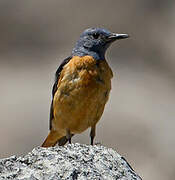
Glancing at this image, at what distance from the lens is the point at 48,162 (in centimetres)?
573

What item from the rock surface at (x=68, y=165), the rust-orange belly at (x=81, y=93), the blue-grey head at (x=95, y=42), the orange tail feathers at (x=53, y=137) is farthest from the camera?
the orange tail feathers at (x=53, y=137)

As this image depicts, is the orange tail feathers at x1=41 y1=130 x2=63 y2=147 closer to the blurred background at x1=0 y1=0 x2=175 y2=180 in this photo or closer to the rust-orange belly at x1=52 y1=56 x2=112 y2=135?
the rust-orange belly at x1=52 y1=56 x2=112 y2=135

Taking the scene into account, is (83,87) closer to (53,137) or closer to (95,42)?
(95,42)

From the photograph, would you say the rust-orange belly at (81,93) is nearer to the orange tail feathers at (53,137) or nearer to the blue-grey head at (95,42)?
the blue-grey head at (95,42)

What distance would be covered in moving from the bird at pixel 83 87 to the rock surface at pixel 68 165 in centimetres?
227

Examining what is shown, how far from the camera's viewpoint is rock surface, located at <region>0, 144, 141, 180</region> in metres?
5.57

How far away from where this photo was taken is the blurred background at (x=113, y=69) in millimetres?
14625

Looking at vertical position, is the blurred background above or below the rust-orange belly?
below

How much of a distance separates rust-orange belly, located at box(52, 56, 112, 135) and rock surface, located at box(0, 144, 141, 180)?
2255 mm

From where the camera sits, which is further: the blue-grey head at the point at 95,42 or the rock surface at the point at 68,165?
the blue-grey head at the point at 95,42

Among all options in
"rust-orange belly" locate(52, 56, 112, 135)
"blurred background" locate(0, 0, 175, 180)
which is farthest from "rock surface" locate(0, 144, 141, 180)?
"blurred background" locate(0, 0, 175, 180)

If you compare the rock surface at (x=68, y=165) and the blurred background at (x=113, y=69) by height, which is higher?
the rock surface at (x=68, y=165)

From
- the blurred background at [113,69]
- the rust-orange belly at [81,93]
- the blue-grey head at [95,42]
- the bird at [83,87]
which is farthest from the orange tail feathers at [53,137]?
the blurred background at [113,69]

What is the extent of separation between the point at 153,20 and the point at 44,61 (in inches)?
105
